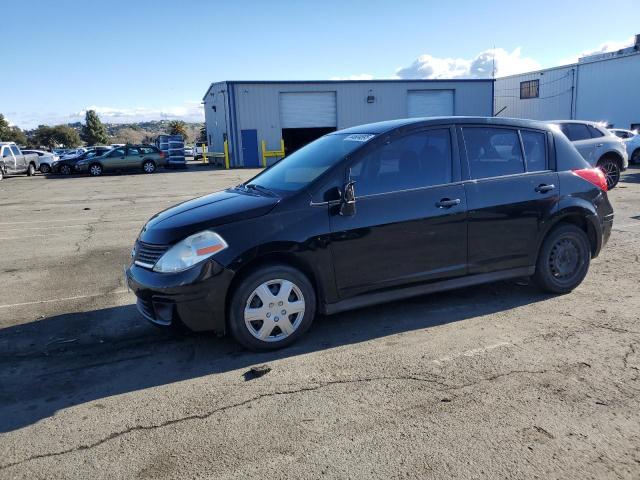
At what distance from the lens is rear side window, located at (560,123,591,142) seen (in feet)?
41.1

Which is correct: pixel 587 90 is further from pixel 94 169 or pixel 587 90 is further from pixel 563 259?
pixel 563 259

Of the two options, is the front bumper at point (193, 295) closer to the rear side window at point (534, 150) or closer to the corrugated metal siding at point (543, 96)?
the rear side window at point (534, 150)

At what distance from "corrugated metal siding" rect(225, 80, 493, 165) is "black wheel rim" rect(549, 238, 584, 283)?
30.7 metres

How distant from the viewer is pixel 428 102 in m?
36.5

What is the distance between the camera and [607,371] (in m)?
3.65

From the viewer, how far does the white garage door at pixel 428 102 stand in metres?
36.3

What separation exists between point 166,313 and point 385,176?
2169 millimetres

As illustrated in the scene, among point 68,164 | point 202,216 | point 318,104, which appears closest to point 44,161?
point 68,164

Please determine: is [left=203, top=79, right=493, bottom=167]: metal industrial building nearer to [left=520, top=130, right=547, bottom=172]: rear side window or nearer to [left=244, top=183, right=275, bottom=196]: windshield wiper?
[left=244, top=183, right=275, bottom=196]: windshield wiper

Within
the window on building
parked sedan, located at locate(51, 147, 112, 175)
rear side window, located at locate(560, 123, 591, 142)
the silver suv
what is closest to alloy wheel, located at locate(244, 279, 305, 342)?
the silver suv

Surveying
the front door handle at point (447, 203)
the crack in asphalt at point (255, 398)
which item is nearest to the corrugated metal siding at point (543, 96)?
the front door handle at point (447, 203)

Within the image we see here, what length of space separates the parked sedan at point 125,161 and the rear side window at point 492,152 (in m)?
28.4

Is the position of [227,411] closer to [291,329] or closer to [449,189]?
[291,329]

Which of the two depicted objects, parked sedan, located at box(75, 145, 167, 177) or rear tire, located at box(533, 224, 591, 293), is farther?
parked sedan, located at box(75, 145, 167, 177)
